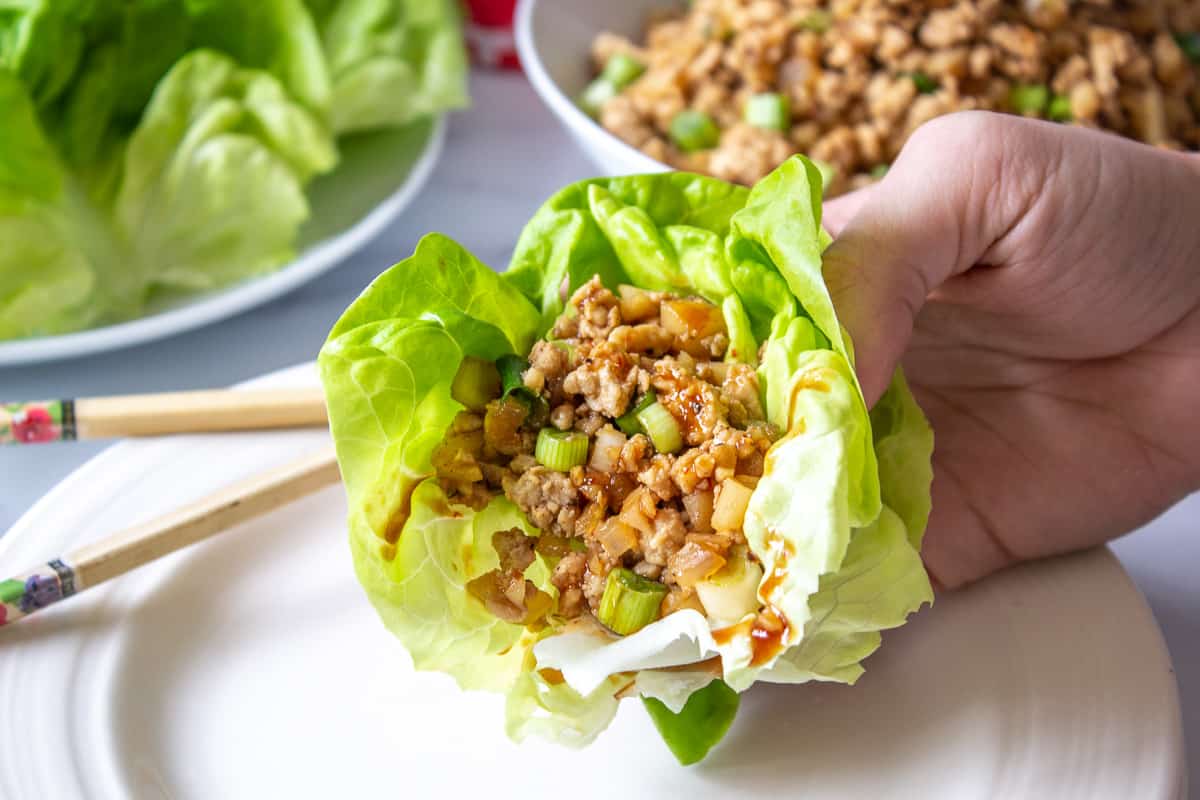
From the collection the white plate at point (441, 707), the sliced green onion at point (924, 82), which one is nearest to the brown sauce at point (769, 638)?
the white plate at point (441, 707)

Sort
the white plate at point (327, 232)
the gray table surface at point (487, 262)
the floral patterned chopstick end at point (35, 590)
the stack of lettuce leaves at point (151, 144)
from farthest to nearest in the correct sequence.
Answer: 1. the stack of lettuce leaves at point (151, 144)
2. the white plate at point (327, 232)
3. the gray table surface at point (487, 262)
4. the floral patterned chopstick end at point (35, 590)

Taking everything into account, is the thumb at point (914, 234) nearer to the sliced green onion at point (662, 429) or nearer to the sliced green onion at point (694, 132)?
the sliced green onion at point (662, 429)

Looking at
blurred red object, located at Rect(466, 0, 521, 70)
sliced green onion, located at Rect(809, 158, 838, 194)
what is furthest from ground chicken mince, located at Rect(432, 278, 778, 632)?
blurred red object, located at Rect(466, 0, 521, 70)

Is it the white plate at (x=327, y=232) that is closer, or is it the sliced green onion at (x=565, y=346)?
the sliced green onion at (x=565, y=346)

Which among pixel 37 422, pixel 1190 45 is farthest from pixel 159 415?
pixel 1190 45

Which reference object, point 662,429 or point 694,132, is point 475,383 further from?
point 694,132

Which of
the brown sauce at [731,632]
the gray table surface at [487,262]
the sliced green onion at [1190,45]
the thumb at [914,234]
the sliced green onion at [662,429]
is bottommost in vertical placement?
the gray table surface at [487,262]

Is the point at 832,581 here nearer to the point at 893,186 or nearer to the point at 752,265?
the point at 752,265

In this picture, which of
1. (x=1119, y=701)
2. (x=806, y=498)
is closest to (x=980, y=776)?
(x=1119, y=701)
